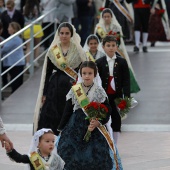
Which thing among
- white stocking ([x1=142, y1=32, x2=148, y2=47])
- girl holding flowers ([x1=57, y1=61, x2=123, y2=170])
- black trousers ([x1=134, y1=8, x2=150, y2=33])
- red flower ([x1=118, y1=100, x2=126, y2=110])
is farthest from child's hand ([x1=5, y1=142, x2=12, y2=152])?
black trousers ([x1=134, y1=8, x2=150, y2=33])

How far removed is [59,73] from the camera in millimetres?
13414

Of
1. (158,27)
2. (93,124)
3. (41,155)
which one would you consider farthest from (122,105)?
(158,27)

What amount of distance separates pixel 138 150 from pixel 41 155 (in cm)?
439

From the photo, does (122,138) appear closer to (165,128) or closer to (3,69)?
(165,128)

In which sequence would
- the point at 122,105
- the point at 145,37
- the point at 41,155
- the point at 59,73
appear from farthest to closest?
the point at 145,37 < the point at 59,73 < the point at 122,105 < the point at 41,155

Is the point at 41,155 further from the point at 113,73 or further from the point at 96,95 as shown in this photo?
the point at 113,73

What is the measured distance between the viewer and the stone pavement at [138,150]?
41.5 ft

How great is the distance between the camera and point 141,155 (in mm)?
13227

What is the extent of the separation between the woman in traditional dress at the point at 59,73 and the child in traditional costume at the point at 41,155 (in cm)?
388

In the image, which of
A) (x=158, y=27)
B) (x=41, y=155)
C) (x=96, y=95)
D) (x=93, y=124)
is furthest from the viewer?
(x=158, y=27)

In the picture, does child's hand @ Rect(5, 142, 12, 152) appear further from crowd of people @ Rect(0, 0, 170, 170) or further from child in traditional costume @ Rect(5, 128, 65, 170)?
child in traditional costume @ Rect(5, 128, 65, 170)

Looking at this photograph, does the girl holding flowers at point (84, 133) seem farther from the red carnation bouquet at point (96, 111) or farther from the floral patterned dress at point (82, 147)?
the red carnation bouquet at point (96, 111)

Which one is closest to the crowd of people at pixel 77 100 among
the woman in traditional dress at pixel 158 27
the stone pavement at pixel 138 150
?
the stone pavement at pixel 138 150

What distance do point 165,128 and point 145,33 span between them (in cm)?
755
